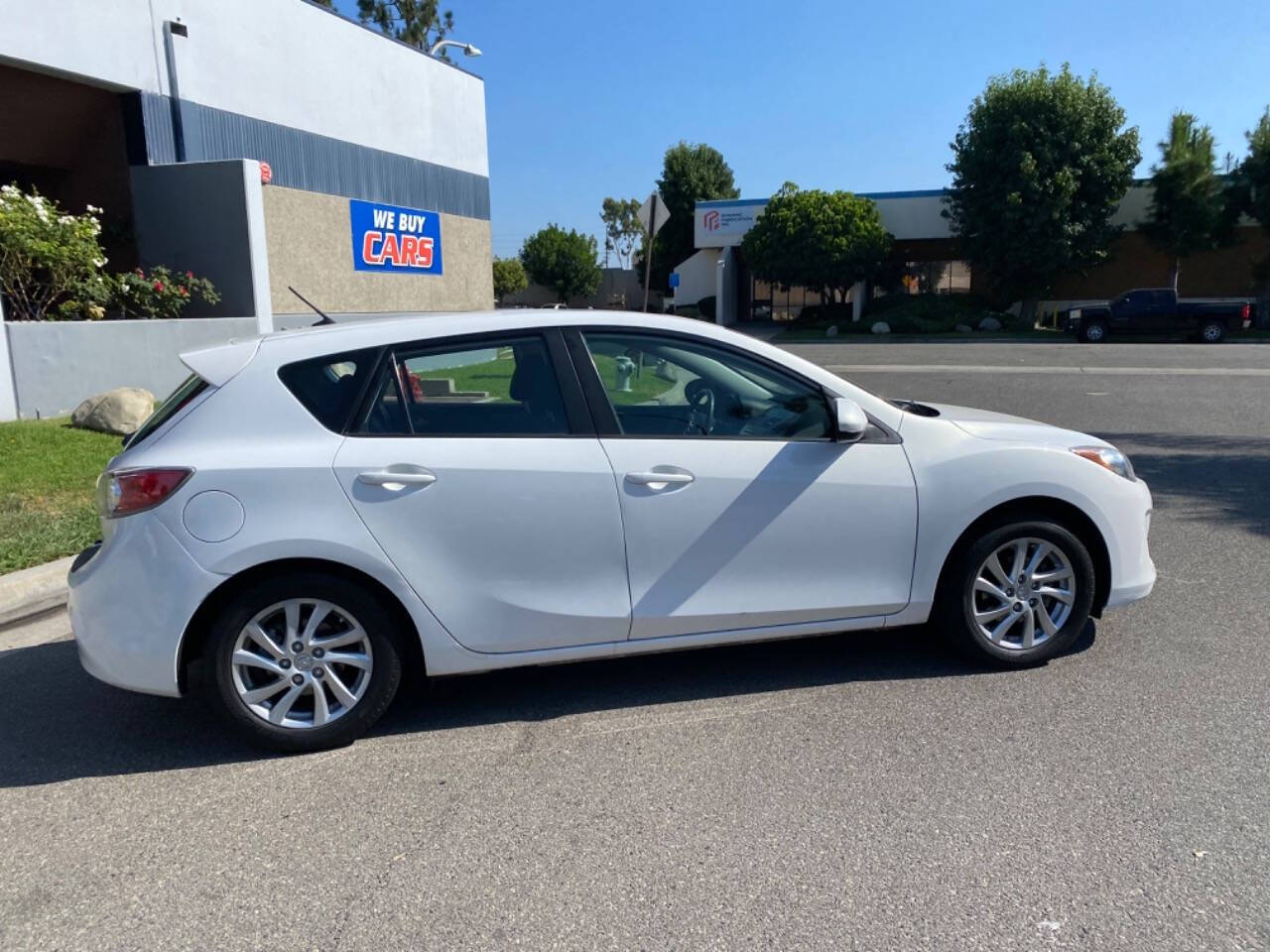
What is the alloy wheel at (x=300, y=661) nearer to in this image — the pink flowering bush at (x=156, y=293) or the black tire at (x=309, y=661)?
the black tire at (x=309, y=661)

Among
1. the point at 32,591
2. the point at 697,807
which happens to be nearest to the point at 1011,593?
the point at 697,807

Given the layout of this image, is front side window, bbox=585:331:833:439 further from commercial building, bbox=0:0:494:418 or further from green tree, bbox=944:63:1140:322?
green tree, bbox=944:63:1140:322

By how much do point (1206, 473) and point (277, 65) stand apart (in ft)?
46.7

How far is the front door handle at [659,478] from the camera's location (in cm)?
389

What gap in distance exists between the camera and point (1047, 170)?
33875mm

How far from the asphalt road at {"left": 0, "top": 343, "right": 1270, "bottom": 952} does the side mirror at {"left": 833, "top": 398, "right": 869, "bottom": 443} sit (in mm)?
1131

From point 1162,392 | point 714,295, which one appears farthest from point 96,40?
point 714,295

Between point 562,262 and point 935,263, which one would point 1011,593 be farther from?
point 562,262

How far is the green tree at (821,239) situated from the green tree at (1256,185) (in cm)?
1208

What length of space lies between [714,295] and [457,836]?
45.0 meters

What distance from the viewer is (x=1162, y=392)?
15.4 meters

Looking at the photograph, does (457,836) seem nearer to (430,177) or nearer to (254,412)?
(254,412)

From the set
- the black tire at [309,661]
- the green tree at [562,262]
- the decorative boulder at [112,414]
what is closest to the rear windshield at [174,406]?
the black tire at [309,661]

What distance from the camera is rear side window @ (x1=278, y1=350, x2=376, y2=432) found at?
3.78 meters
